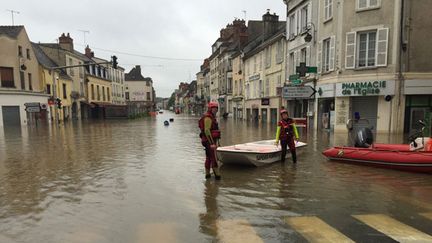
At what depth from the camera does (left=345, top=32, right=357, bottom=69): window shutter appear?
18.6m

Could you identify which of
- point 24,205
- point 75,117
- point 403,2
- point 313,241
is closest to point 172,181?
point 24,205

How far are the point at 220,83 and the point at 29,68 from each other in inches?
1232

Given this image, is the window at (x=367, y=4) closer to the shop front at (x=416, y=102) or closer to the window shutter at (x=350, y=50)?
the window shutter at (x=350, y=50)

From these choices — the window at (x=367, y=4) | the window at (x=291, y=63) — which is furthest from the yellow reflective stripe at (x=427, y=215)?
the window at (x=291, y=63)

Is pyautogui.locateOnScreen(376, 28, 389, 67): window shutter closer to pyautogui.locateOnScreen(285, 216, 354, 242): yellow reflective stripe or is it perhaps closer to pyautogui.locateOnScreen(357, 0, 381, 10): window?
pyautogui.locateOnScreen(357, 0, 381, 10): window

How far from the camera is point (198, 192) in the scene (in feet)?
22.1

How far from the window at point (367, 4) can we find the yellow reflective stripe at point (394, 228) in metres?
16.0

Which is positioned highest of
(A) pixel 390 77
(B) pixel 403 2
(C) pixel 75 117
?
(B) pixel 403 2

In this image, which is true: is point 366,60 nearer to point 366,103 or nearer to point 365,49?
point 365,49

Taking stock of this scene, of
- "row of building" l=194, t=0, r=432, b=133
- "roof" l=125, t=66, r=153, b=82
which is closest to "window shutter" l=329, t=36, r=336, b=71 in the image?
"row of building" l=194, t=0, r=432, b=133

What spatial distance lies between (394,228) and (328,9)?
59.7 ft

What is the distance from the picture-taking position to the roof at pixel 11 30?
3129cm

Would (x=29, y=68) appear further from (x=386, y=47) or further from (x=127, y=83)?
(x=127, y=83)

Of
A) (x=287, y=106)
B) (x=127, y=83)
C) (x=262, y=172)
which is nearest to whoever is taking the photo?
(x=262, y=172)
